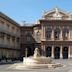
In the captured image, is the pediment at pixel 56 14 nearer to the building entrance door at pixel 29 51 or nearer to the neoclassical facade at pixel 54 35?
the neoclassical facade at pixel 54 35

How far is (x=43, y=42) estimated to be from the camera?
303 feet

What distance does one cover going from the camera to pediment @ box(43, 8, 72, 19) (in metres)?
93.6

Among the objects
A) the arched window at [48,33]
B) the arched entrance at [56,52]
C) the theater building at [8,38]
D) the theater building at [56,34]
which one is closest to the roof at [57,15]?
the theater building at [56,34]

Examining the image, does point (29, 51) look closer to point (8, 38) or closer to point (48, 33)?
point (48, 33)

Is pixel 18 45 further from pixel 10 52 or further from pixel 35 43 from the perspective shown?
pixel 10 52

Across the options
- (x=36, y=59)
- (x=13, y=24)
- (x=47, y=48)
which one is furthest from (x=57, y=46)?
(x=36, y=59)

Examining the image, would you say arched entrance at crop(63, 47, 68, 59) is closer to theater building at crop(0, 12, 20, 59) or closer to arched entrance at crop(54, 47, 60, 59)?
arched entrance at crop(54, 47, 60, 59)

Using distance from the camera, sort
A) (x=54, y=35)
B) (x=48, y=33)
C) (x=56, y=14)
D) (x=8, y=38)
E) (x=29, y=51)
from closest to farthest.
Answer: (x=8, y=38)
(x=54, y=35)
(x=48, y=33)
(x=56, y=14)
(x=29, y=51)

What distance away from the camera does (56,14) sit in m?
93.9

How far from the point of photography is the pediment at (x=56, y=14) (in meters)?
93.6

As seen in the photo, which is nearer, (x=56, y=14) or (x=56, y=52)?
(x=56, y=14)

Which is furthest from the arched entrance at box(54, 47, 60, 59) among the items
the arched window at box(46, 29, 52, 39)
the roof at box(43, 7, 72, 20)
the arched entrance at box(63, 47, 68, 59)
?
the roof at box(43, 7, 72, 20)

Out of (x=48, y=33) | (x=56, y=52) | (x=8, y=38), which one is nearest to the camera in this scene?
(x=8, y=38)

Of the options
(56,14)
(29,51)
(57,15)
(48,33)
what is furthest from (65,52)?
(29,51)
